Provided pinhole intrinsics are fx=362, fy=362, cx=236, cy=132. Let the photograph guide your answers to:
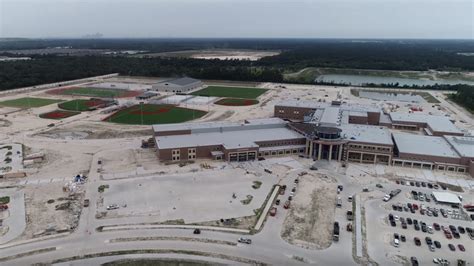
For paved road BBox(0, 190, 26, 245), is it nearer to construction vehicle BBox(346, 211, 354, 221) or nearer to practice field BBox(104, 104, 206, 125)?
construction vehicle BBox(346, 211, 354, 221)

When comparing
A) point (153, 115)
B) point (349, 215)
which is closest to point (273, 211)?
point (349, 215)

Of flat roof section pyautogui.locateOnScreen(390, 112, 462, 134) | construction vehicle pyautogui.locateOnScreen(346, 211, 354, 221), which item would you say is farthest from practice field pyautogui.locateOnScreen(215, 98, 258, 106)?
construction vehicle pyautogui.locateOnScreen(346, 211, 354, 221)

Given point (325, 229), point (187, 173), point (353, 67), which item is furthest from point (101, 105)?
point (353, 67)

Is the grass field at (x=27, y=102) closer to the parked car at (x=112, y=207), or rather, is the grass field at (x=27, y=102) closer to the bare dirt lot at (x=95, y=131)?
the bare dirt lot at (x=95, y=131)

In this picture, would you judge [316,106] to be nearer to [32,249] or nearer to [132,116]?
[132,116]

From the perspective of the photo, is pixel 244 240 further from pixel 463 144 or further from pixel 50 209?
pixel 463 144

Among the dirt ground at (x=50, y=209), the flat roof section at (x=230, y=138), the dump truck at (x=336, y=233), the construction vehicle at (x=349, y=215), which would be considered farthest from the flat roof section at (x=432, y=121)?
the dirt ground at (x=50, y=209)
